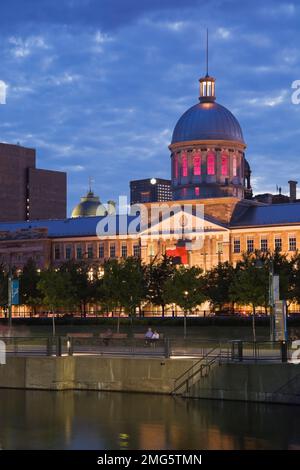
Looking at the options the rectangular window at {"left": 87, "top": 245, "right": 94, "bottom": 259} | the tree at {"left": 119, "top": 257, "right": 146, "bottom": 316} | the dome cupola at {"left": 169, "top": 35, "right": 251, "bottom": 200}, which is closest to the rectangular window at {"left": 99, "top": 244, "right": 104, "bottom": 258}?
the rectangular window at {"left": 87, "top": 245, "right": 94, "bottom": 259}

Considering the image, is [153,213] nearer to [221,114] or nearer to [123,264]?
[221,114]

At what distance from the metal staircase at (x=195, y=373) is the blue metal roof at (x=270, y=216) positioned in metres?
72.6

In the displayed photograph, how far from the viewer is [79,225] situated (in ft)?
468

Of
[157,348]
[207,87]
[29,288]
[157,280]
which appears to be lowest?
[157,348]

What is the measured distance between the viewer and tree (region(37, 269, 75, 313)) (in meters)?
103

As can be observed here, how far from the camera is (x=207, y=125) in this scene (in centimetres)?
13225

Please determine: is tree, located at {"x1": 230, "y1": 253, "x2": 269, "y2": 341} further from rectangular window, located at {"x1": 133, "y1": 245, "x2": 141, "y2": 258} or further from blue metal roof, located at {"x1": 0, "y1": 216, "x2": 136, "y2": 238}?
blue metal roof, located at {"x1": 0, "y1": 216, "x2": 136, "y2": 238}

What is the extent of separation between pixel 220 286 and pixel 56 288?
648 inches

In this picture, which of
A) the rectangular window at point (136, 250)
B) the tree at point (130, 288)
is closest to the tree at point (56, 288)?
the tree at point (130, 288)

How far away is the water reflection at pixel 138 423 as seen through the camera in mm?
38781

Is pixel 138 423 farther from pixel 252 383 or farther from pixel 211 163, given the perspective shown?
pixel 211 163

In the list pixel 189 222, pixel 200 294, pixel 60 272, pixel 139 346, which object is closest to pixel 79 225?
pixel 189 222

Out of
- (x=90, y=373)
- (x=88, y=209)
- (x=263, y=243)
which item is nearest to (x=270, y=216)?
(x=263, y=243)

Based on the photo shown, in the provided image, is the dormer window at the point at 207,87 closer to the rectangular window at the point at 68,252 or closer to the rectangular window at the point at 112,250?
the rectangular window at the point at 112,250
